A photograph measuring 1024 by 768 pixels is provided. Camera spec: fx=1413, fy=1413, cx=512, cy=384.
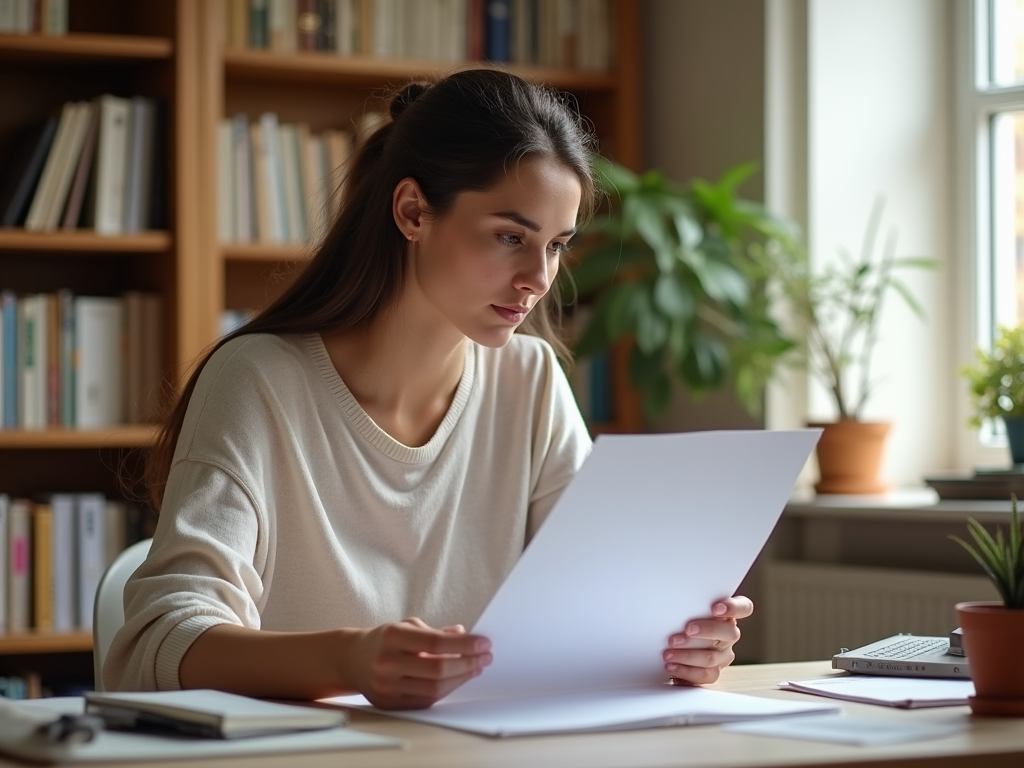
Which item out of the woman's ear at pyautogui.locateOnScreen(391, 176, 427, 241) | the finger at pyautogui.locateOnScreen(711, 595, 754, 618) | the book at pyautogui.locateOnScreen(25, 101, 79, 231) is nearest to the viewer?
the finger at pyautogui.locateOnScreen(711, 595, 754, 618)

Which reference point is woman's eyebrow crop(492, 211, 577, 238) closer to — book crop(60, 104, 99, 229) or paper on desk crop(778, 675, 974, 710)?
paper on desk crop(778, 675, 974, 710)

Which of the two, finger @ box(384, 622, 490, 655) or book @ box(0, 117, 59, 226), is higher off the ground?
book @ box(0, 117, 59, 226)

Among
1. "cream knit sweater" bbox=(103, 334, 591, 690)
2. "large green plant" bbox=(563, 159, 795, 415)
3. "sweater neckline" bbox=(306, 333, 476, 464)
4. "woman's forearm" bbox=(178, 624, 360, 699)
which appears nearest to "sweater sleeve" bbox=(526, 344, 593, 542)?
"cream knit sweater" bbox=(103, 334, 591, 690)

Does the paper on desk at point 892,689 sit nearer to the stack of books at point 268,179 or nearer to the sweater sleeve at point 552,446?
the sweater sleeve at point 552,446

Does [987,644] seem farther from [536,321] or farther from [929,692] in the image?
[536,321]

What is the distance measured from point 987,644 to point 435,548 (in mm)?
671

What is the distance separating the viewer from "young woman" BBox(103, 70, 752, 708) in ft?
4.61

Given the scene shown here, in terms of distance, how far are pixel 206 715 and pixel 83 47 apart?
218 cm

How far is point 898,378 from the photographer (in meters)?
3.08

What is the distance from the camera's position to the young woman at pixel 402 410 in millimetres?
1405

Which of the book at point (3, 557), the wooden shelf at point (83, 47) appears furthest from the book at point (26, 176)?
the book at point (3, 557)

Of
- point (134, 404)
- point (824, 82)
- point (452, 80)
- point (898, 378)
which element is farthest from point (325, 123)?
point (452, 80)

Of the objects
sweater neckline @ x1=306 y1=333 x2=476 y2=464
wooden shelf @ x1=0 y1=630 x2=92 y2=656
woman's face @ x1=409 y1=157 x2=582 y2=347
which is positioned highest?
woman's face @ x1=409 y1=157 x2=582 y2=347

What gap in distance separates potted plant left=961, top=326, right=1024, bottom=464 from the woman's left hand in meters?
1.38
